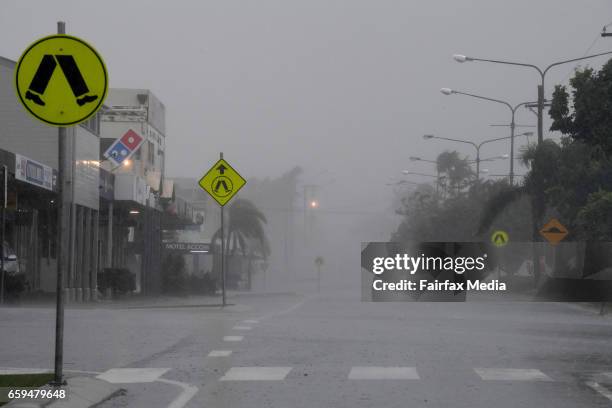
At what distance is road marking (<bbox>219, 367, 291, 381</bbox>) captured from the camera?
1255cm

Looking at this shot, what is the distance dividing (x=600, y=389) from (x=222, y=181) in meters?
20.4

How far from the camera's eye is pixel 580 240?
44219 mm

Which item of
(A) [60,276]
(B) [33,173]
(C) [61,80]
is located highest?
(B) [33,173]

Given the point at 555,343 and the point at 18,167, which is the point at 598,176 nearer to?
the point at 18,167

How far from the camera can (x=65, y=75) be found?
10438 mm

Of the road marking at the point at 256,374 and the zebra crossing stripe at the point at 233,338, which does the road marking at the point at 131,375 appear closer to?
the road marking at the point at 256,374

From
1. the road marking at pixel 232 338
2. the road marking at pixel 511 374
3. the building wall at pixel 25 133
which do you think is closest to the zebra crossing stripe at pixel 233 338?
the road marking at pixel 232 338

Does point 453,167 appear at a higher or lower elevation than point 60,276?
higher

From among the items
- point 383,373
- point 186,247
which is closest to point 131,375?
point 383,373

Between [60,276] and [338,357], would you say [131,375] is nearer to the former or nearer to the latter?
[60,276]

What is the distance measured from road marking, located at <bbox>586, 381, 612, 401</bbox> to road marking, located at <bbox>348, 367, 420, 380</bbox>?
1.82 m

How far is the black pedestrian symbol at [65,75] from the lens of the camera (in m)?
10.4

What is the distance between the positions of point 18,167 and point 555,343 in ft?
62.1

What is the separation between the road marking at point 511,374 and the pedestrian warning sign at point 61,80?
17.0 feet
